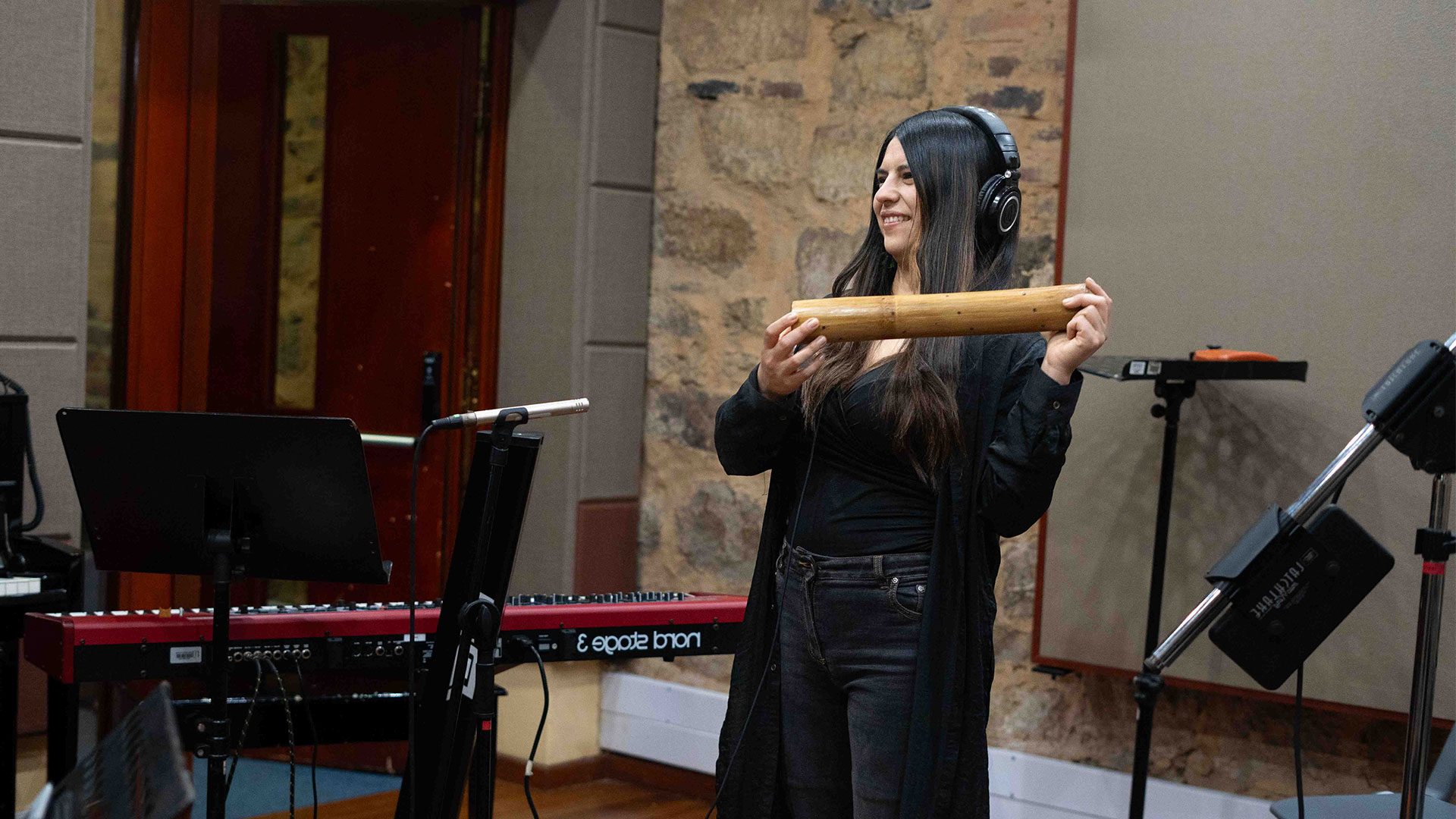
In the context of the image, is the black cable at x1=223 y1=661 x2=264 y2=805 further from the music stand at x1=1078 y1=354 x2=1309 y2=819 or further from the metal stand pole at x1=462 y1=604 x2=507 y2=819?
the music stand at x1=1078 y1=354 x2=1309 y2=819

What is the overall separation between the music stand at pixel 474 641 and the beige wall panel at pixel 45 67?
5.28 feet

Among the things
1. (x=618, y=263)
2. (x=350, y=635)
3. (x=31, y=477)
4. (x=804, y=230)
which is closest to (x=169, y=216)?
(x=31, y=477)

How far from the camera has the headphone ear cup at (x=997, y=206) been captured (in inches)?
82.7

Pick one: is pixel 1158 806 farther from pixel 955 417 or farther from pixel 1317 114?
pixel 955 417

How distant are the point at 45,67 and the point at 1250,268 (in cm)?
286

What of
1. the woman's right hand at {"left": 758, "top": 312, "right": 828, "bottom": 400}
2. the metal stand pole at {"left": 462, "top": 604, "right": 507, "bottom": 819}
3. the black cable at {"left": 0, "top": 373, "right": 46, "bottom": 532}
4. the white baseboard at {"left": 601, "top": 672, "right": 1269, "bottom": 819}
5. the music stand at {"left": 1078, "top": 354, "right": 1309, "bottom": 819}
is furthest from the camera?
the white baseboard at {"left": 601, "top": 672, "right": 1269, "bottom": 819}

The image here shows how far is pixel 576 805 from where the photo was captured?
420cm

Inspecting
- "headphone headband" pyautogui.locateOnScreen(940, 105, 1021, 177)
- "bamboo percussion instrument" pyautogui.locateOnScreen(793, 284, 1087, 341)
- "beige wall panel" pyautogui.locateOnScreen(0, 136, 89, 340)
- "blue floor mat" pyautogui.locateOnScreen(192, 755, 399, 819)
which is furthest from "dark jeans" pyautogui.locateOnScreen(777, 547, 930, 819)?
"blue floor mat" pyautogui.locateOnScreen(192, 755, 399, 819)

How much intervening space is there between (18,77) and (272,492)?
1.50 meters

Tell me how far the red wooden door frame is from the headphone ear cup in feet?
8.08

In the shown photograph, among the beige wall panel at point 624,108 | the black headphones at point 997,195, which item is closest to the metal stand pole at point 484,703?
the black headphones at point 997,195

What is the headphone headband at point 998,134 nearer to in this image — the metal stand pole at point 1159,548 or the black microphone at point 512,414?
the black microphone at point 512,414

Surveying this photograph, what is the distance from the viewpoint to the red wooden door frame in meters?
3.66

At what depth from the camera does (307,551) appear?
2324mm
